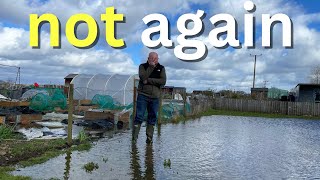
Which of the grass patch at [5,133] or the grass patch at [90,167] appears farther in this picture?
the grass patch at [5,133]

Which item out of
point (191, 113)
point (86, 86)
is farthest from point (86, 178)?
point (86, 86)

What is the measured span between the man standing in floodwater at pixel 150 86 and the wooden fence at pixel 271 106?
30676 mm

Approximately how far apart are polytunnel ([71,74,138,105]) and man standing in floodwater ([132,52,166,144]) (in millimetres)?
13921

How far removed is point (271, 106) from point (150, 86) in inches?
1243

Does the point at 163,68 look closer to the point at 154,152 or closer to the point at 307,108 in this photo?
the point at 154,152

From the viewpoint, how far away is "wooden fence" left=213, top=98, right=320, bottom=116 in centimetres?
3666

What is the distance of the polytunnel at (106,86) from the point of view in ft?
76.8

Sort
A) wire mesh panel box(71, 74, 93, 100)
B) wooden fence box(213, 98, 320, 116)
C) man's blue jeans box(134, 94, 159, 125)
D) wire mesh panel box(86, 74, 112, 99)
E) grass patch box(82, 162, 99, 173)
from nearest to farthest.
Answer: grass patch box(82, 162, 99, 173) < man's blue jeans box(134, 94, 159, 125) < wire mesh panel box(86, 74, 112, 99) < wire mesh panel box(71, 74, 93, 100) < wooden fence box(213, 98, 320, 116)

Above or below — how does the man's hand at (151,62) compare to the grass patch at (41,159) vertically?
above

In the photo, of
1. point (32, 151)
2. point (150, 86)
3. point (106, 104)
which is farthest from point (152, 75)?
point (106, 104)

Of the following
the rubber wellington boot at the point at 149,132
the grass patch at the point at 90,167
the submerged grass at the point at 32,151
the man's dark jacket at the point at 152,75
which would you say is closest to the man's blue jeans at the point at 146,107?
the rubber wellington boot at the point at 149,132

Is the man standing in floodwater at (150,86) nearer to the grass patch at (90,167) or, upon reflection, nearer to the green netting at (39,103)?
the grass patch at (90,167)

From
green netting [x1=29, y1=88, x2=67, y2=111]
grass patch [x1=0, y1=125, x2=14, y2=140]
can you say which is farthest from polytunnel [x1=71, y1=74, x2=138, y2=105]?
grass patch [x1=0, y1=125, x2=14, y2=140]

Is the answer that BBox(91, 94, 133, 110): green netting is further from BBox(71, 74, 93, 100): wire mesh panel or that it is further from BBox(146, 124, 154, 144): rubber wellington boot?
BBox(146, 124, 154, 144): rubber wellington boot
